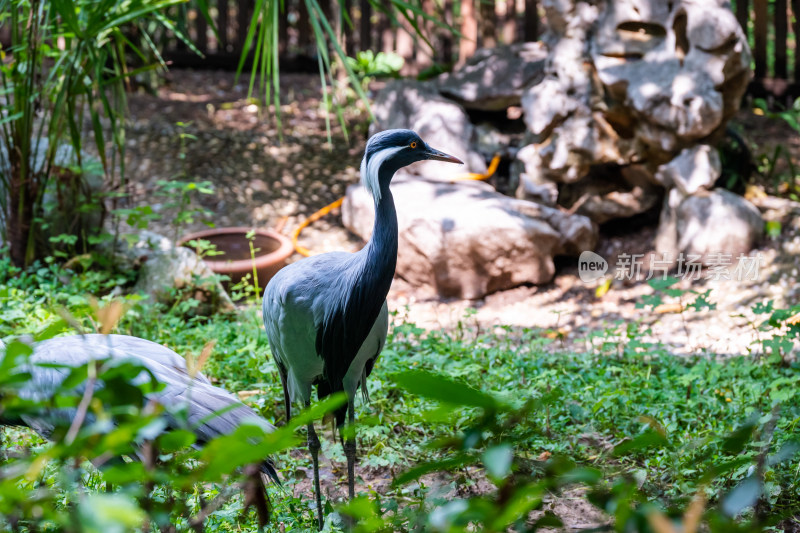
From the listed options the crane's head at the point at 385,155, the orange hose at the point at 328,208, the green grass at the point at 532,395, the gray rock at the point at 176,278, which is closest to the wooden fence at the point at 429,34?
the orange hose at the point at 328,208

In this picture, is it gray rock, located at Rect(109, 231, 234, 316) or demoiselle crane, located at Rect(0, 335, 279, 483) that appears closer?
demoiselle crane, located at Rect(0, 335, 279, 483)

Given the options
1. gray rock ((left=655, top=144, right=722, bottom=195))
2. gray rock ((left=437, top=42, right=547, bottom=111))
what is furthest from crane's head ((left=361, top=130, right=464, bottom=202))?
gray rock ((left=437, top=42, right=547, bottom=111))

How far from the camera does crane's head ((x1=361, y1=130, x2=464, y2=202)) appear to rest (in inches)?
103

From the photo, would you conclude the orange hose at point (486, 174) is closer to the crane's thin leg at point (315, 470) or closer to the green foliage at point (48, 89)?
the green foliage at point (48, 89)

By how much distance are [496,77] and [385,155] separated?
4600mm

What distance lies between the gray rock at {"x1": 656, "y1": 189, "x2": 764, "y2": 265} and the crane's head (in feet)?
11.4

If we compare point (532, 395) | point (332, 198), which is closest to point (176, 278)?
point (532, 395)

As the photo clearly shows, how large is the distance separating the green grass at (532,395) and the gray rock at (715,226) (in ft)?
4.69

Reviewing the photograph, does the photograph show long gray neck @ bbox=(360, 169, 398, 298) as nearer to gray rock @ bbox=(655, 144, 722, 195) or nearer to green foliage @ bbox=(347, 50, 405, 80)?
gray rock @ bbox=(655, 144, 722, 195)

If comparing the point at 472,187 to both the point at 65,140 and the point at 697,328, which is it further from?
the point at 65,140

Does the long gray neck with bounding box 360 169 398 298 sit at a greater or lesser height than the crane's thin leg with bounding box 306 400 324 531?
greater

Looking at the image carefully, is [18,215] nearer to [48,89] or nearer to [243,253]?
[48,89]

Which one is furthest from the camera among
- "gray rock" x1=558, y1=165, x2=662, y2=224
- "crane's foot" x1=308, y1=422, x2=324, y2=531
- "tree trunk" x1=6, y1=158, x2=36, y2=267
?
"gray rock" x1=558, y1=165, x2=662, y2=224

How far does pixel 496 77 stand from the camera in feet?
22.8
